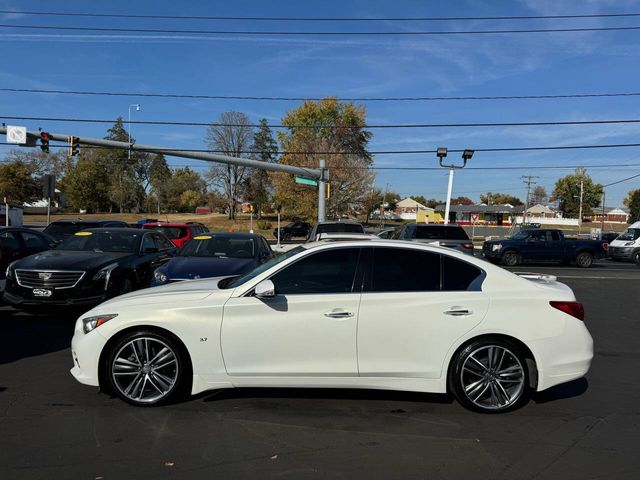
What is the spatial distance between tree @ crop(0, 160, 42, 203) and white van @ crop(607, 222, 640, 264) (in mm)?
76796

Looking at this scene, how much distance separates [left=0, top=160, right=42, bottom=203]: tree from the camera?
255ft

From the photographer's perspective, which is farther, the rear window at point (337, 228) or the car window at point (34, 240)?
the rear window at point (337, 228)

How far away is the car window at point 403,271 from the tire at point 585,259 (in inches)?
850

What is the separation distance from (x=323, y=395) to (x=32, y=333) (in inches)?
195

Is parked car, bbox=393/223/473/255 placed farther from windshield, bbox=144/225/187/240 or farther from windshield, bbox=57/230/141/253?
windshield, bbox=57/230/141/253

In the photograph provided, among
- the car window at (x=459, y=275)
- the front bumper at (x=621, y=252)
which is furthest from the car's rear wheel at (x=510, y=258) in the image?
the car window at (x=459, y=275)

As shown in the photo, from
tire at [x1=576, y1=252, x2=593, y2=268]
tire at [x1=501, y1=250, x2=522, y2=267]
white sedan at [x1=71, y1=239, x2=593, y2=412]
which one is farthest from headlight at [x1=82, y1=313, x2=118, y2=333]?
tire at [x1=576, y1=252, x2=593, y2=268]

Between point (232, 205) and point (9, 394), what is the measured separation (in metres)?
71.9

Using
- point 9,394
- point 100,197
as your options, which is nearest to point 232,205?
point 100,197

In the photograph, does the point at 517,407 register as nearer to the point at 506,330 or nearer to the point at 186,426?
the point at 506,330

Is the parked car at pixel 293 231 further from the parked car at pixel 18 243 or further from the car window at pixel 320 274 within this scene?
the car window at pixel 320 274

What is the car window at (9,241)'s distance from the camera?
39.0 feet

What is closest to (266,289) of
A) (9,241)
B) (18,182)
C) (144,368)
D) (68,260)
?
(144,368)

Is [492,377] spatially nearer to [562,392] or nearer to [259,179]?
[562,392]
